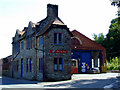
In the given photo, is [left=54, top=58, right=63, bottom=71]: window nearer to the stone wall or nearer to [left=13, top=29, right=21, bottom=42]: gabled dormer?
the stone wall

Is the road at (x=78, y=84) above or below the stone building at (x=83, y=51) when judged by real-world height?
below

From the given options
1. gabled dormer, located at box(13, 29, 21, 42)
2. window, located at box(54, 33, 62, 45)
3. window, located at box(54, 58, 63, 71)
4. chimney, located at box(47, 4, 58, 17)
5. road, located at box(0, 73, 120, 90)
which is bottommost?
road, located at box(0, 73, 120, 90)

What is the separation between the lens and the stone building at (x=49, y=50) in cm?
2661


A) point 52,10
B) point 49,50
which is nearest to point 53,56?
point 49,50

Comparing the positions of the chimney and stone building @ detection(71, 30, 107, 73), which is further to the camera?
stone building @ detection(71, 30, 107, 73)

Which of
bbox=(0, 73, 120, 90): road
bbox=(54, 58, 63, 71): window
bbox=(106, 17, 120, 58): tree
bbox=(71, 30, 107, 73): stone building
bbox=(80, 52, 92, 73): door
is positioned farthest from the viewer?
bbox=(106, 17, 120, 58): tree

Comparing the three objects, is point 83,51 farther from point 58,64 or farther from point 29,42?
point 58,64

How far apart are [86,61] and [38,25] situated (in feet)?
56.5

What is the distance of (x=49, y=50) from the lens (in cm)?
2678

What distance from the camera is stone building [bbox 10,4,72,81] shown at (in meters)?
26.6

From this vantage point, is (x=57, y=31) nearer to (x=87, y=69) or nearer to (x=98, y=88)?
(x=98, y=88)

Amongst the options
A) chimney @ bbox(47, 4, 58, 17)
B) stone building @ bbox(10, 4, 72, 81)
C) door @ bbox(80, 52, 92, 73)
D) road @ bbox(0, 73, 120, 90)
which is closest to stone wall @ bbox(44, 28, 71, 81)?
stone building @ bbox(10, 4, 72, 81)

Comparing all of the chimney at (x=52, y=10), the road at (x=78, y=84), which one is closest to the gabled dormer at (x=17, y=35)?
the chimney at (x=52, y=10)

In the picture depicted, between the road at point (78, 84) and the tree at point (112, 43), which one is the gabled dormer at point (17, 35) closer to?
the road at point (78, 84)
